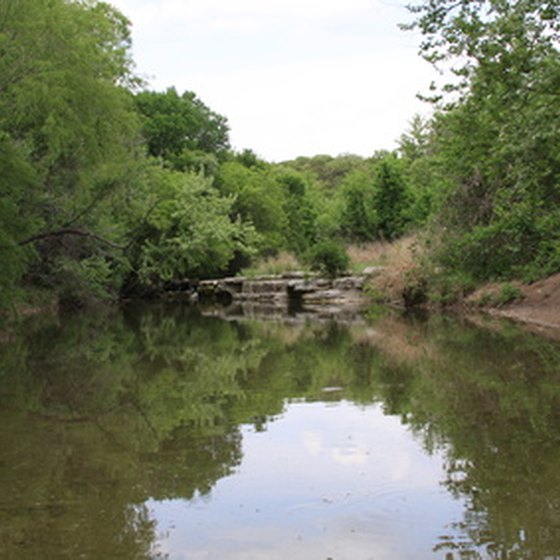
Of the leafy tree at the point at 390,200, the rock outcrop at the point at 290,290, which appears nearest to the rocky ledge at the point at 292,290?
the rock outcrop at the point at 290,290

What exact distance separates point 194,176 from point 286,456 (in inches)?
1439

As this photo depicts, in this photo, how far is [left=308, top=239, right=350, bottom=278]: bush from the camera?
37125 mm

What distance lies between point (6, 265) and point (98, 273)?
17.9m

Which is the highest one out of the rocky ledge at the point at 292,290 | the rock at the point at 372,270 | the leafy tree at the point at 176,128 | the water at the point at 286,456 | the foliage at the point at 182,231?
the leafy tree at the point at 176,128

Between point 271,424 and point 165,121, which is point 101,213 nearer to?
point 271,424

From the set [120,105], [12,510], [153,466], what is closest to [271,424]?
[153,466]

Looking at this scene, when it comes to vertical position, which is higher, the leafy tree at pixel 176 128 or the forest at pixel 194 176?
the leafy tree at pixel 176 128

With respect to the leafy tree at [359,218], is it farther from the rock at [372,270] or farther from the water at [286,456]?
the water at [286,456]

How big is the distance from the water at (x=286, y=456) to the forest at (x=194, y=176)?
14.1ft

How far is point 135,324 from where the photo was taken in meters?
27.0

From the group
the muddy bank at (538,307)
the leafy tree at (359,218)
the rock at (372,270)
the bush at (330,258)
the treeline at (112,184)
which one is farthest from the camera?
the leafy tree at (359,218)

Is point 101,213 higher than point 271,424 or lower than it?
higher

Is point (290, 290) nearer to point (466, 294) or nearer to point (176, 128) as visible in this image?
point (466, 294)

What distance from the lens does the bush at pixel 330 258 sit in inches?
1462
